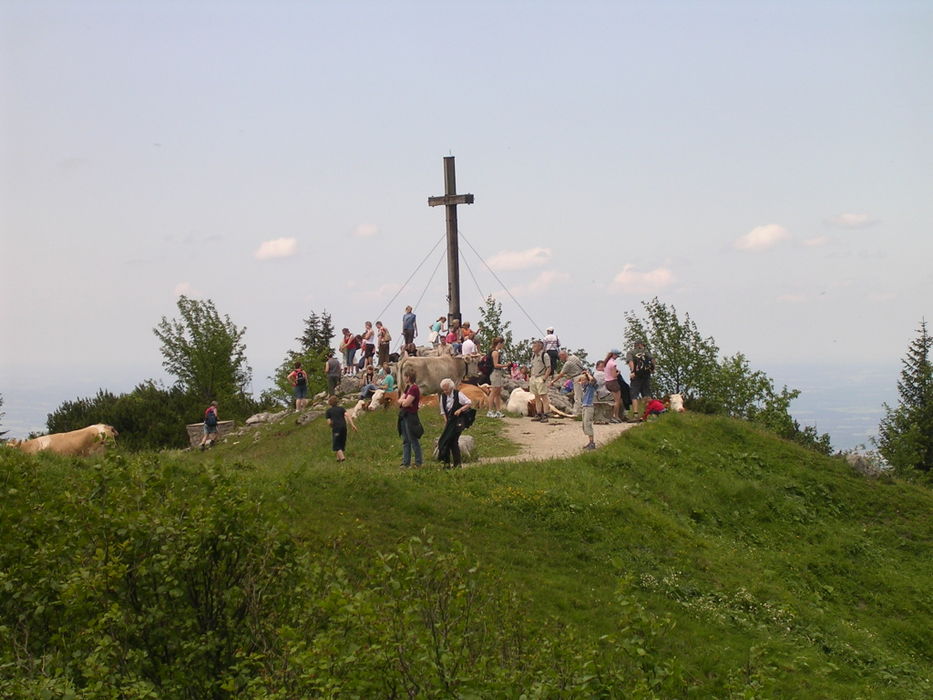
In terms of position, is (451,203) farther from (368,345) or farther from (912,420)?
(912,420)

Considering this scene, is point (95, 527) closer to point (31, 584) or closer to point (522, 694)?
point (31, 584)

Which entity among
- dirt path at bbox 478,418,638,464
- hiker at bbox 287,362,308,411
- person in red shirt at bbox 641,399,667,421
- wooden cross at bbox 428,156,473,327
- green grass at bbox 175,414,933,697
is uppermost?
wooden cross at bbox 428,156,473,327

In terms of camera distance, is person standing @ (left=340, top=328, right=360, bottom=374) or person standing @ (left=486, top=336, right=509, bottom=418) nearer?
person standing @ (left=486, top=336, right=509, bottom=418)

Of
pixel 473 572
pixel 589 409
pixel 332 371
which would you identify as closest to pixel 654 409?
pixel 589 409

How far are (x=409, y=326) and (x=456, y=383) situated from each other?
550 centimetres

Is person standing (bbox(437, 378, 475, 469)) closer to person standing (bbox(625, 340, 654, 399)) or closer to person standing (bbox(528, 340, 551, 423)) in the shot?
person standing (bbox(528, 340, 551, 423))

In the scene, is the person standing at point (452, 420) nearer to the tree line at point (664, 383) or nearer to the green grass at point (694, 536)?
the green grass at point (694, 536)

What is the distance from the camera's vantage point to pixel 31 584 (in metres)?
9.43

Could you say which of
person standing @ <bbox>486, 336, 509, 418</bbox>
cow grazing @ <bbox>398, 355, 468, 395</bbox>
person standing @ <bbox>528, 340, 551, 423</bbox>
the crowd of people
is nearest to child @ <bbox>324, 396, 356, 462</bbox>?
the crowd of people

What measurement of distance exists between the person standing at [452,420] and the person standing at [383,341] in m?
14.5

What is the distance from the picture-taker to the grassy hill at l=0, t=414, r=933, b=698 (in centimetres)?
848

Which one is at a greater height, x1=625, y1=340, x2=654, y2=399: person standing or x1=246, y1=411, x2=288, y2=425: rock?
x1=625, y1=340, x2=654, y2=399: person standing

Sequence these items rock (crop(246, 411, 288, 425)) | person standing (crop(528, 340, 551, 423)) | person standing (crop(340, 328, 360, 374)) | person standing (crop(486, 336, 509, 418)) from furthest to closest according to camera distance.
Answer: person standing (crop(340, 328, 360, 374)) → rock (crop(246, 411, 288, 425)) → person standing (crop(528, 340, 551, 423)) → person standing (crop(486, 336, 509, 418))

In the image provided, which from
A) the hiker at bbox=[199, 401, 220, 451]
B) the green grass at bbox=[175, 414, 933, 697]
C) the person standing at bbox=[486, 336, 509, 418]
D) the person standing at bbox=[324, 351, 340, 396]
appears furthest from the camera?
the person standing at bbox=[324, 351, 340, 396]
